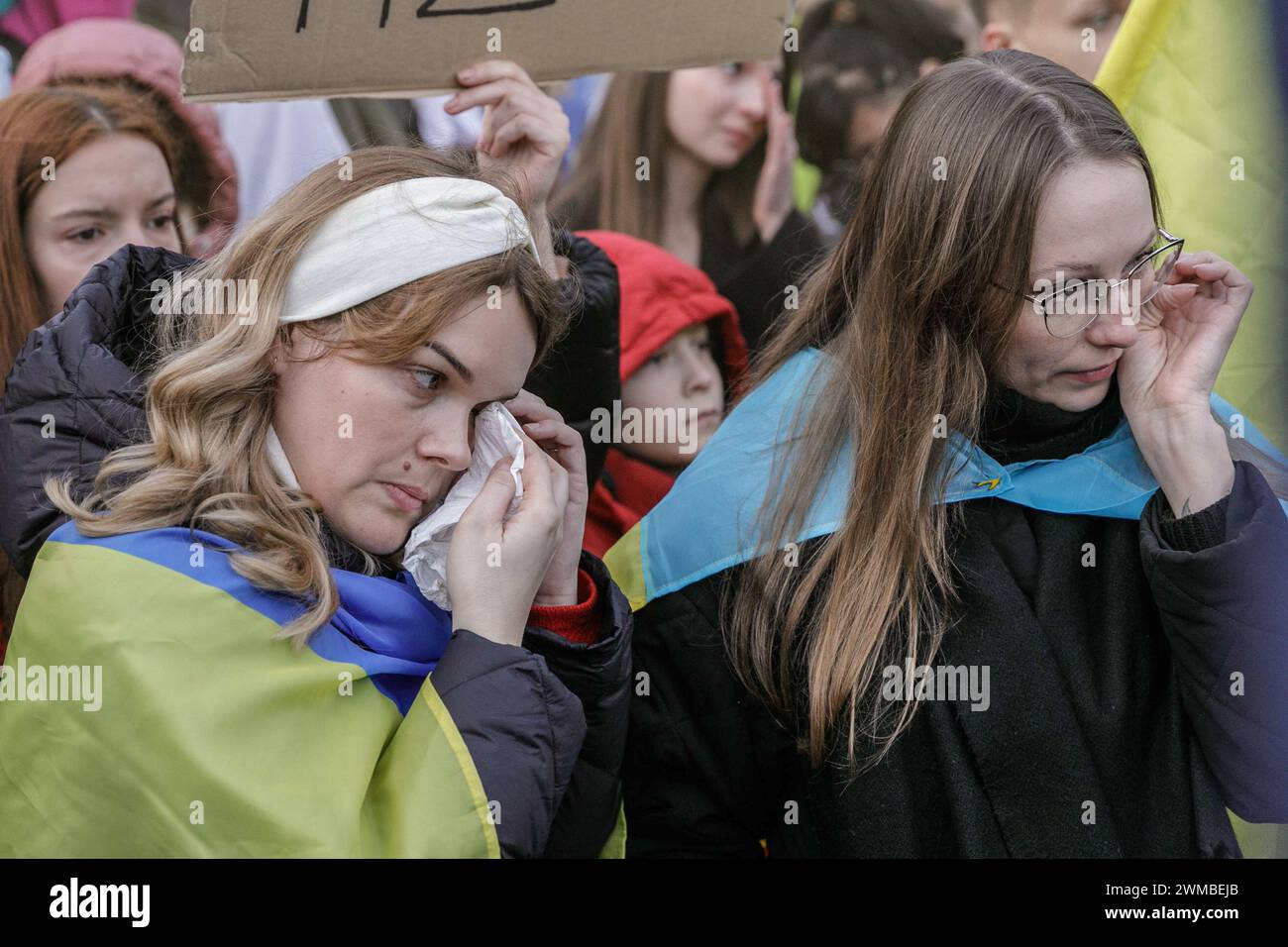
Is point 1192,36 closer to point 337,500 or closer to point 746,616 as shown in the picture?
point 746,616

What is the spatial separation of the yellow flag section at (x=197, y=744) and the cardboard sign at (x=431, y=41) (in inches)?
34.3

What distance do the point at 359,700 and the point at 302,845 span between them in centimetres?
22

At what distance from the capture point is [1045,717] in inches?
79.2

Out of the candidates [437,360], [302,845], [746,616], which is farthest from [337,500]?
[746,616]

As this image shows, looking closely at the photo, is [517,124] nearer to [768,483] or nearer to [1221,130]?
[768,483]

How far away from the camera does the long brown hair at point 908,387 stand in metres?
2.03

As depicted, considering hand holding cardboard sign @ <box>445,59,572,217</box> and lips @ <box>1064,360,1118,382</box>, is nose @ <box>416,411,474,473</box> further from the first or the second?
lips @ <box>1064,360,1118,382</box>

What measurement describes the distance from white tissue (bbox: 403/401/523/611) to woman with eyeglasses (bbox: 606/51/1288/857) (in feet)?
1.15

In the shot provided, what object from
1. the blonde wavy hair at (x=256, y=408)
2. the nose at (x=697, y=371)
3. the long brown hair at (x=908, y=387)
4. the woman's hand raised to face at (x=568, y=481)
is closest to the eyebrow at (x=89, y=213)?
the blonde wavy hair at (x=256, y=408)

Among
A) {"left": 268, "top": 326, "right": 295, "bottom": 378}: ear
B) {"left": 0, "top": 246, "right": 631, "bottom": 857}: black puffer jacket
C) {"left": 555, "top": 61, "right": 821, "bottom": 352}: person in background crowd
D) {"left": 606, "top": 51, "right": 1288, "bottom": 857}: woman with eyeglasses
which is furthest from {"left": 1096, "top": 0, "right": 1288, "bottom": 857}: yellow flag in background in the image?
{"left": 268, "top": 326, "right": 295, "bottom": 378}: ear

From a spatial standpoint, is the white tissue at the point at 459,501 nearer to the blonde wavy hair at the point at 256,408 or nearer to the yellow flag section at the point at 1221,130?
the blonde wavy hair at the point at 256,408

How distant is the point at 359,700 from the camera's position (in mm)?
1800

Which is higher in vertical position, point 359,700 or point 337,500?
point 337,500
